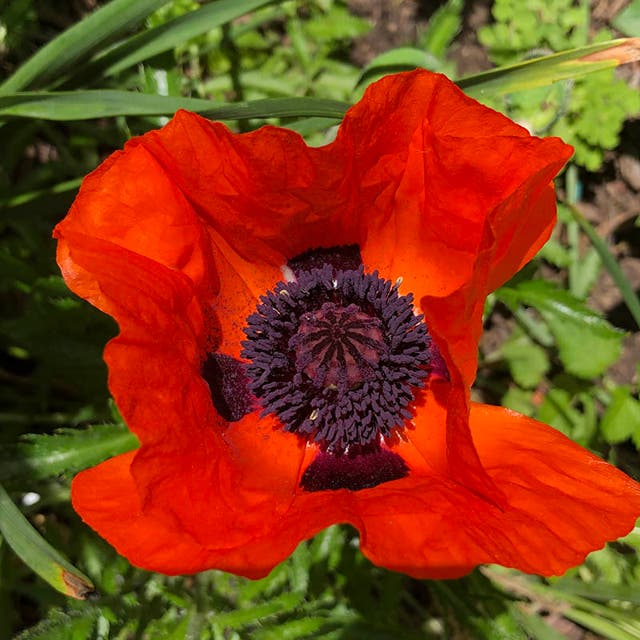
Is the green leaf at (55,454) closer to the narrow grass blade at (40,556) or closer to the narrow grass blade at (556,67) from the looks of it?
the narrow grass blade at (40,556)

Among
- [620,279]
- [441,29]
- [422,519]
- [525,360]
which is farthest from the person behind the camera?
[525,360]

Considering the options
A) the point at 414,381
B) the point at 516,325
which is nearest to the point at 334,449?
the point at 414,381

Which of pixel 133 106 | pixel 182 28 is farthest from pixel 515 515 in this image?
pixel 182 28

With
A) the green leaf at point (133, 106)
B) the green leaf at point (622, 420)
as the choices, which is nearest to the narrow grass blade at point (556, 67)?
the green leaf at point (133, 106)

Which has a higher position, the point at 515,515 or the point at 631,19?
the point at 631,19

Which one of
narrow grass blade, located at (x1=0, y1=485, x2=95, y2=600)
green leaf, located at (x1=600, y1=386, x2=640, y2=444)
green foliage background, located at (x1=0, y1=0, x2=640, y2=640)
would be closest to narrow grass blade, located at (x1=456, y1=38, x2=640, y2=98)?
green foliage background, located at (x1=0, y1=0, x2=640, y2=640)

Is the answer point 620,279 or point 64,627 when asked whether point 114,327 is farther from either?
point 620,279

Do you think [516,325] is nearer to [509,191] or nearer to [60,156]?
[509,191]
